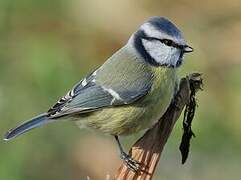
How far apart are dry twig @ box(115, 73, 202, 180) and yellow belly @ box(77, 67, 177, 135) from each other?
0.21 metres

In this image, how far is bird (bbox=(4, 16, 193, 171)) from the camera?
2760mm

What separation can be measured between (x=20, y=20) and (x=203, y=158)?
1213mm

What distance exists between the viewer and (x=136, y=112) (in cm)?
278

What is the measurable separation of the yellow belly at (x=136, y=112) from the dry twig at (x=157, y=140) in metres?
0.21

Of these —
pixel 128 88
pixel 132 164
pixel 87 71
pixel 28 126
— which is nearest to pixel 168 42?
pixel 128 88

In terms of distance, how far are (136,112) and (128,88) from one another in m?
0.10

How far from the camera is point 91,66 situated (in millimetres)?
3877

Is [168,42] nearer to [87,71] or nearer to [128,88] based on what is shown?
[128,88]

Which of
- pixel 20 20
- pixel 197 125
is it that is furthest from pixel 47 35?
pixel 197 125

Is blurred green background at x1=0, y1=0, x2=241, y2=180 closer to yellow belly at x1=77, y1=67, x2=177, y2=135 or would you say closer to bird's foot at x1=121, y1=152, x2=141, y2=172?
yellow belly at x1=77, y1=67, x2=177, y2=135

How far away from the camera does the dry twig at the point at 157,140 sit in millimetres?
1975

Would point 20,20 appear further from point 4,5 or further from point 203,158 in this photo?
point 203,158

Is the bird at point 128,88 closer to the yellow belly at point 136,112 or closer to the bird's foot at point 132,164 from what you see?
the yellow belly at point 136,112

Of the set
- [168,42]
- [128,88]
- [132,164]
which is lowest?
[132,164]
